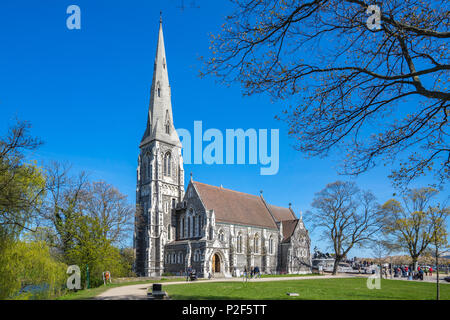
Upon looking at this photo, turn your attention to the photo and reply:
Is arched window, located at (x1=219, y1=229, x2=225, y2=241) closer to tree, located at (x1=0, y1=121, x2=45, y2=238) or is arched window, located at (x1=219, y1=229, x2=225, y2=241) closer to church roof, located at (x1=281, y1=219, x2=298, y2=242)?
church roof, located at (x1=281, y1=219, x2=298, y2=242)

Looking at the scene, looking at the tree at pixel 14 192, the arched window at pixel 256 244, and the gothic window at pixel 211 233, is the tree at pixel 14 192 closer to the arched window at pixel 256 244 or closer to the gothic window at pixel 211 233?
the gothic window at pixel 211 233

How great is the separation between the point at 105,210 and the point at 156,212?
9.80m

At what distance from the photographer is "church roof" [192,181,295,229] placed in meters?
44.2

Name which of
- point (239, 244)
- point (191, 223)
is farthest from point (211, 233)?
point (239, 244)

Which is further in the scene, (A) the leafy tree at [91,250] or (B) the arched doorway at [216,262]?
(B) the arched doorway at [216,262]

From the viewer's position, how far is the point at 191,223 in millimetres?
44406

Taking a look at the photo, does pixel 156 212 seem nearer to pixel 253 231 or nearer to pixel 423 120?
pixel 253 231

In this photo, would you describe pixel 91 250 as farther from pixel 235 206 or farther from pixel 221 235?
pixel 235 206

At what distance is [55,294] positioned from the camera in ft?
62.8

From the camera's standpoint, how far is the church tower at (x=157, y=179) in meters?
44.7

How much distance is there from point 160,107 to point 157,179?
38.8ft

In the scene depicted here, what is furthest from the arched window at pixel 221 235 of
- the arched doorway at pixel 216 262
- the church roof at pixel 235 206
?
the arched doorway at pixel 216 262

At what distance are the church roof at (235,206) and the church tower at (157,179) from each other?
5.50 meters
